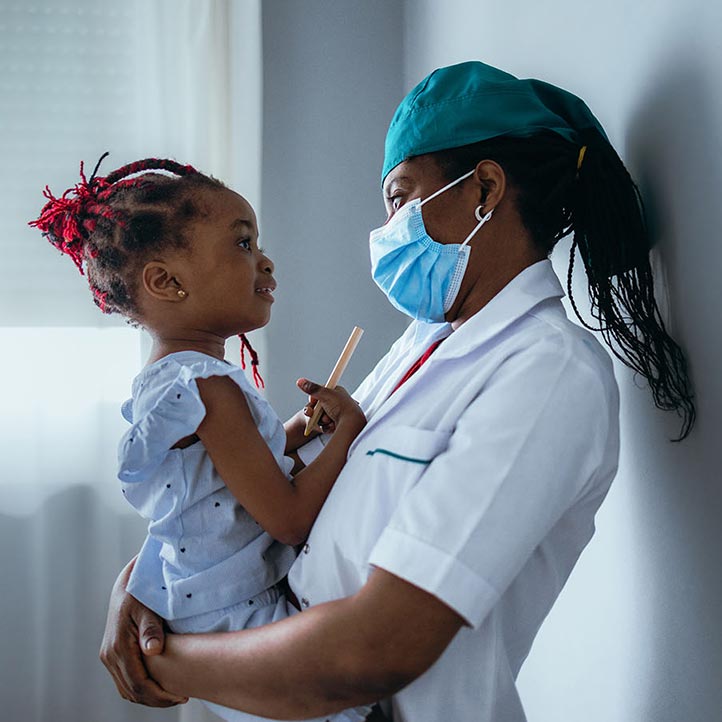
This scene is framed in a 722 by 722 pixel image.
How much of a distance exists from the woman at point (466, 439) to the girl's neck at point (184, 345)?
0.67ft

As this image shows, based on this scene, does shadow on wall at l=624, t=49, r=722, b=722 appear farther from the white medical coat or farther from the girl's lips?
the girl's lips

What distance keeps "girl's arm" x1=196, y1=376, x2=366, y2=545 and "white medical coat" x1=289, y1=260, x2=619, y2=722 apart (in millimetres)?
44

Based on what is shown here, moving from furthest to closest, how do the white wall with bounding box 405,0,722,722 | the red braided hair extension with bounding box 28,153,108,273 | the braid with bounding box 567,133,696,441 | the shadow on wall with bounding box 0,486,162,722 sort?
the shadow on wall with bounding box 0,486,162,722 → the red braided hair extension with bounding box 28,153,108,273 → the braid with bounding box 567,133,696,441 → the white wall with bounding box 405,0,722,722

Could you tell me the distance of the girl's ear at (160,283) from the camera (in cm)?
126

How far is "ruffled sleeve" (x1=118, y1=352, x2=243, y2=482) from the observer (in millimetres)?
1095

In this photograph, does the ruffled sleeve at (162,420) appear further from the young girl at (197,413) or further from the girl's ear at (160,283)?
the girl's ear at (160,283)

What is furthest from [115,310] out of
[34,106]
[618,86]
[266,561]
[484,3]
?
[34,106]

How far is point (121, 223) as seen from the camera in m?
1.27

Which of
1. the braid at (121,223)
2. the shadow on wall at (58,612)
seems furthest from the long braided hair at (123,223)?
the shadow on wall at (58,612)

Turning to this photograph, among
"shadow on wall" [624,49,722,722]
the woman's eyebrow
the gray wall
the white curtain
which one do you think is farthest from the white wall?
the white curtain

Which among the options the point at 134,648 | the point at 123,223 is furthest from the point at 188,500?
the point at 123,223

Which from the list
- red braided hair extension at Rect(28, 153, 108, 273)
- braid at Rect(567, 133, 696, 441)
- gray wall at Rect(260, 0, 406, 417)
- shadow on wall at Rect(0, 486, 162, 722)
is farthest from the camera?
gray wall at Rect(260, 0, 406, 417)

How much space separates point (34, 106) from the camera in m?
2.25

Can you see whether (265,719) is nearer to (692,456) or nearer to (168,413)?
(168,413)
